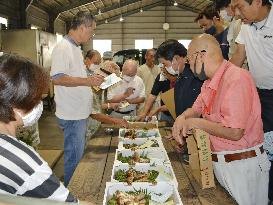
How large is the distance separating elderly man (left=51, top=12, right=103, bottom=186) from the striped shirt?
8.37ft

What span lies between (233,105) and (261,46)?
0.85 metres

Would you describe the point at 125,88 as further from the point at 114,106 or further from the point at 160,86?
the point at 160,86

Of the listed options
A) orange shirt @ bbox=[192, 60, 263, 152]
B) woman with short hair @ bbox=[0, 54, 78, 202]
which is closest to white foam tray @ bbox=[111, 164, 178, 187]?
orange shirt @ bbox=[192, 60, 263, 152]

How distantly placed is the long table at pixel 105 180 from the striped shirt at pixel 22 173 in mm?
789

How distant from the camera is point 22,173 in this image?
1.33 meters

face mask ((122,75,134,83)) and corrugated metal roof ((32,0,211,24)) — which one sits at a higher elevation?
corrugated metal roof ((32,0,211,24))

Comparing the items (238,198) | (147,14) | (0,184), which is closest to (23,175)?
(0,184)

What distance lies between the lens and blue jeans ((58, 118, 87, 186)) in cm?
406

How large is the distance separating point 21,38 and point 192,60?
24.8 feet

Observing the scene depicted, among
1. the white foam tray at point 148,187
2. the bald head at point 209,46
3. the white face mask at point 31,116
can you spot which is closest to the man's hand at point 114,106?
the bald head at point 209,46

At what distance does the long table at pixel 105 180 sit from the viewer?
7.08 feet

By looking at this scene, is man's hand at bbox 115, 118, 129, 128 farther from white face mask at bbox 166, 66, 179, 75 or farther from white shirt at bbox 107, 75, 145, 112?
white shirt at bbox 107, 75, 145, 112

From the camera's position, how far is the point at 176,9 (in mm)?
22031

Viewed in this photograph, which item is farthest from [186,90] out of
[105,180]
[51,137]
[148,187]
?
[51,137]
